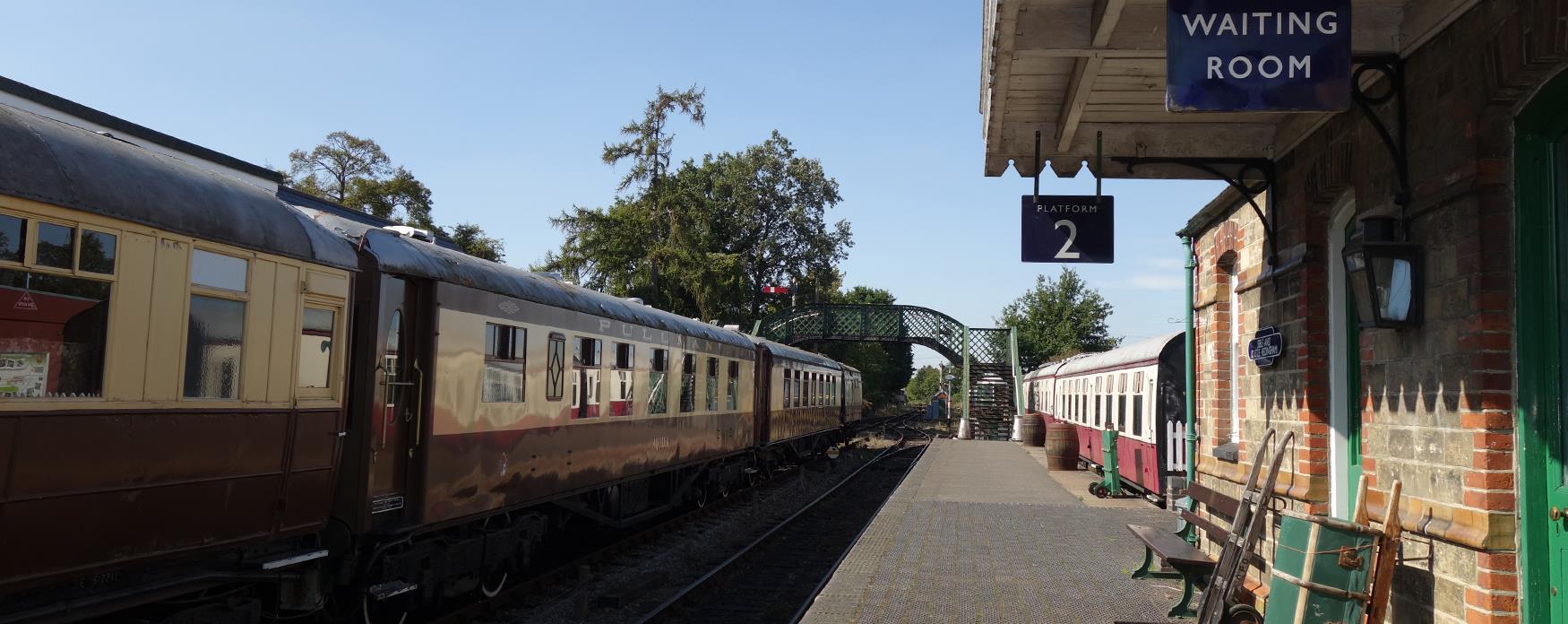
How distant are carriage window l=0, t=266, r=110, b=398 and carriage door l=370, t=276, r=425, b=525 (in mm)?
2174

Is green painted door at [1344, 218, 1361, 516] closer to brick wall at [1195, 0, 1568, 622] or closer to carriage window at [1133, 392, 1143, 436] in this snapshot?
brick wall at [1195, 0, 1568, 622]

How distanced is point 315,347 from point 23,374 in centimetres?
190

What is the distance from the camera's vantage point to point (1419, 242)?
4.59 metres

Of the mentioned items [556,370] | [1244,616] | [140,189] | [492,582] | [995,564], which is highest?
[140,189]

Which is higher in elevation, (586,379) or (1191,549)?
(586,379)

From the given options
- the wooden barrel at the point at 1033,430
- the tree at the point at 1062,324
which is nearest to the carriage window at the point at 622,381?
the wooden barrel at the point at 1033,430

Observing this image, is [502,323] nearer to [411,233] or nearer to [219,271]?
[411,233]

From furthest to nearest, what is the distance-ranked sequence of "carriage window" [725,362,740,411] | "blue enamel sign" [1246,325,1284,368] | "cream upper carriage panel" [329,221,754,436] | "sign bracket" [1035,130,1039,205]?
"carriage window" [725,362,740,411] → "sign bracket" [1035,130,1039,205] → "cream upper carriage panel" [329,221,754,436] → "blue enamel sign" [1246,325,1284,368]

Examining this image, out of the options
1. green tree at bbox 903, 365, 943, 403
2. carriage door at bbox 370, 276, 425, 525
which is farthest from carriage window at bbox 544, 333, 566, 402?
green tree at bbox 903, 365, 943, 403

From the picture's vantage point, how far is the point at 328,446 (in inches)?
237

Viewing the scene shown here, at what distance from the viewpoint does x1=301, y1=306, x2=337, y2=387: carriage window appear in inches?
230

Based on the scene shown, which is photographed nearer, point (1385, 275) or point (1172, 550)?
point (1385, 275)

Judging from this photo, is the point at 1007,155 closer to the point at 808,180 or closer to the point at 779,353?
the point at 779,353

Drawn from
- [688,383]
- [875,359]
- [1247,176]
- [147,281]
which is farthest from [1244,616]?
[875,359]
